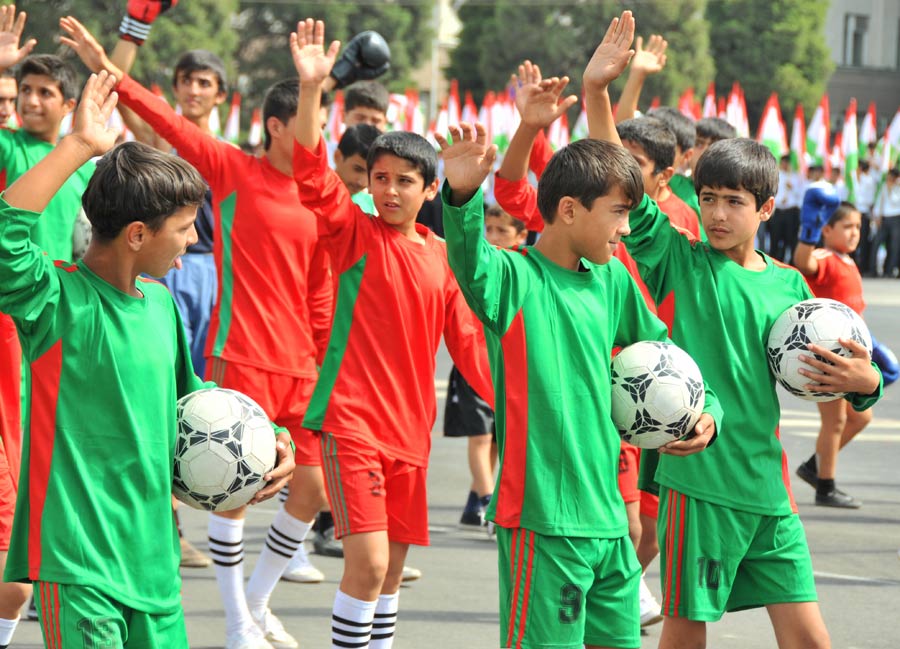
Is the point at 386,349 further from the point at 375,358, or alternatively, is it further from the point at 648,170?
the point at 648,170

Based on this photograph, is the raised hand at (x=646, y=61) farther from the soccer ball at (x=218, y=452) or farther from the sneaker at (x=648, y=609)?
the soccer ball at (x=218, y=452)

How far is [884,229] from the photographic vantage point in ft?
98.4

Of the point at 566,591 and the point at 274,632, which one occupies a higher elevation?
the point at 566,591

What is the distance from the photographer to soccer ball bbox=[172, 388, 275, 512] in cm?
425

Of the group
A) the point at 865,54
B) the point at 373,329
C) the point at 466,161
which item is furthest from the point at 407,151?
the point at 865,54

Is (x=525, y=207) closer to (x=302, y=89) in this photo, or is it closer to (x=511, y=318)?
(x=302, y=89)

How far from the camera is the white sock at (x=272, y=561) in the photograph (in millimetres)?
6562

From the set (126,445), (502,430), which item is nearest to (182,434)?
(126,445)

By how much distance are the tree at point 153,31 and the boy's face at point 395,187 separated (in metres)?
43.5

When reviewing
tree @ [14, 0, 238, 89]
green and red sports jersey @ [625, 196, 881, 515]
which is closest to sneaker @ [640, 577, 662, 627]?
green and red sports jersey @ [625, 196, 881, 515]

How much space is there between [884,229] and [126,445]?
2757 centimetres

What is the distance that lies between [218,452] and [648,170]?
304 cm

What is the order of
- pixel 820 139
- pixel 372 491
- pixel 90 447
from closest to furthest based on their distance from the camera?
pixel 90 447 < pixel 372 491 < pixel 820 139

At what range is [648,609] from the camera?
6.92 m
